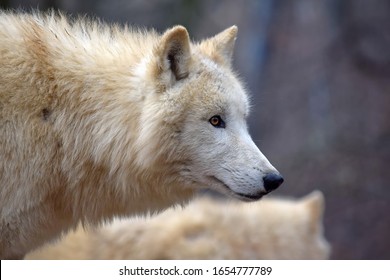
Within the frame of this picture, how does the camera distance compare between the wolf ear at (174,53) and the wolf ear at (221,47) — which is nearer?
the wolf ear at (174,53)

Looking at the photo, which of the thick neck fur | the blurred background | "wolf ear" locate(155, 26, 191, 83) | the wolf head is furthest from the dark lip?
the blurred background

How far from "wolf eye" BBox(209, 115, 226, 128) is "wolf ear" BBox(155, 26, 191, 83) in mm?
392

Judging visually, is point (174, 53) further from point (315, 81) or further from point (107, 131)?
point (315, 81)

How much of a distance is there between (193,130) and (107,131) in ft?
2.22

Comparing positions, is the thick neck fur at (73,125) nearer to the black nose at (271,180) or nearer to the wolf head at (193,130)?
the wolf head at (193,130)

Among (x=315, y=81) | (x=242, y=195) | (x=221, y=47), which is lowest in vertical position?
(x=315, y=81)

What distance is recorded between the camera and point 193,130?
17.1 ft

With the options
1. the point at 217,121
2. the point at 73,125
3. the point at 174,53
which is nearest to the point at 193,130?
the point at 217,121

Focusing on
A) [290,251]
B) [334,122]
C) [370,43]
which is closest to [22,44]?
[290,251]

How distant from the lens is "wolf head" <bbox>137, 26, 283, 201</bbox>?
5.18m

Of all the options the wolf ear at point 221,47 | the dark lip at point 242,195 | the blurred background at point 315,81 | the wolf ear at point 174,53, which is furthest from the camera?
the blurred background at point 315,81

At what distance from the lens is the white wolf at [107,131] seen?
518 centimetres

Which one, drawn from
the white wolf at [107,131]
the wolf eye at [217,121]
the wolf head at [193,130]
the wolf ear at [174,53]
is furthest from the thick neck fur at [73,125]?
the wolf eye at [217,121]

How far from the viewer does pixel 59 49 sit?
217 inches
